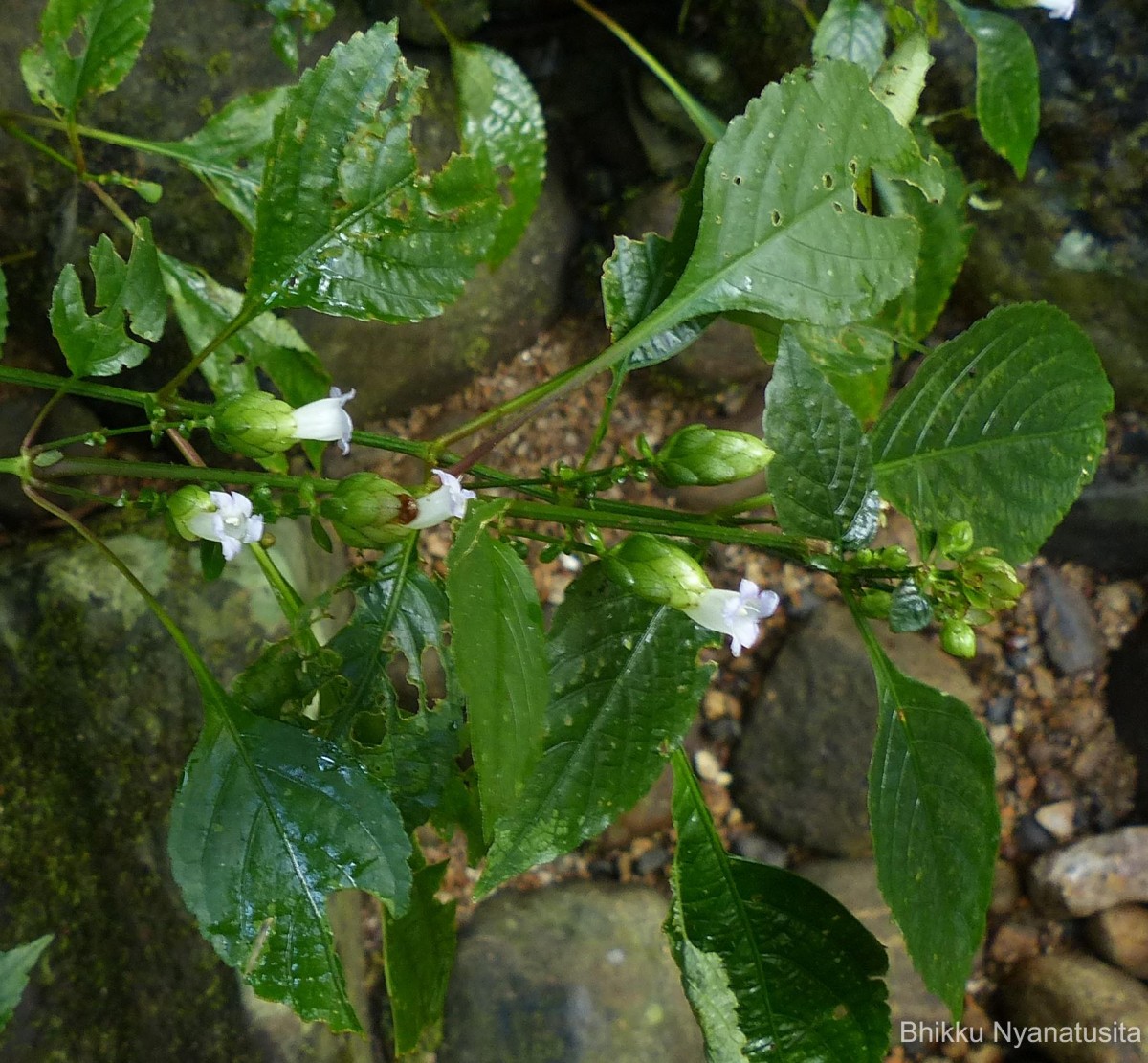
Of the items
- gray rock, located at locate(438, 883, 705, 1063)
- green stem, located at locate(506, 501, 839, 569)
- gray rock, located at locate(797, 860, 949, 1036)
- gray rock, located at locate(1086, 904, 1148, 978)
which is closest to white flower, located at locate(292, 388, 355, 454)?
green stem, located at locate(506, 501, 839, 569)

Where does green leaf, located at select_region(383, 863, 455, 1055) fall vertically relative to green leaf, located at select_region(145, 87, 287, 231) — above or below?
below

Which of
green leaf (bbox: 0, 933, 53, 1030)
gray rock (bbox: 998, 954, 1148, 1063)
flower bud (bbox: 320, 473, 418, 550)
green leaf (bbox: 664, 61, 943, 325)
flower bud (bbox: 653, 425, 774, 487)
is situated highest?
green leaf (bbox: 664, 61, 943, 325)

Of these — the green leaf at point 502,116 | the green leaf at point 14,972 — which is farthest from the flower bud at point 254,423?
the green leaf at point 502,116

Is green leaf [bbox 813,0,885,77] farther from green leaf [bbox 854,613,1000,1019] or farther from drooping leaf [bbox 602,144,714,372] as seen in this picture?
green leaf [bbox 854,613,1000,1019]

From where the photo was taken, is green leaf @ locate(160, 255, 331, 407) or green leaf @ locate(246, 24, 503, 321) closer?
green leaf @ locate(246, 24, 503, 321)

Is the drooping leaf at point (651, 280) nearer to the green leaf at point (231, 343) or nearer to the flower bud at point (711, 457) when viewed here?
the flower bud at point (711, 457)

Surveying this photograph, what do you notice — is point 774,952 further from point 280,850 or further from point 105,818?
point 105,818
